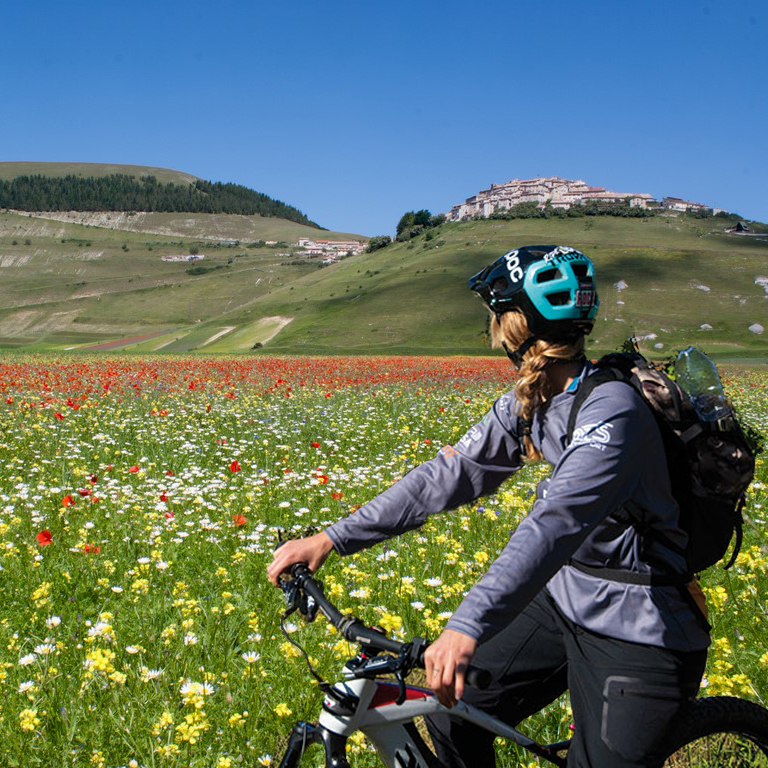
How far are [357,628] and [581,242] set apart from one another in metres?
125

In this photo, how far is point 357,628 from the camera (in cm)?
191

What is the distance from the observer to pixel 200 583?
17.0ft

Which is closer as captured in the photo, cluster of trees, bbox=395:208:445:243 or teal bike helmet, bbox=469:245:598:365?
teal bike helmet, bbox=469:245:598:365

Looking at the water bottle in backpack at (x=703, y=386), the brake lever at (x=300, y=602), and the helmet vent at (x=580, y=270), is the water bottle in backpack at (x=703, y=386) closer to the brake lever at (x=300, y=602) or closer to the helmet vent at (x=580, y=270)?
the helmet vent at (x=580, y=270)

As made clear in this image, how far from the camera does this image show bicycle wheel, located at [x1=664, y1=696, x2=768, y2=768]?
8.87ft

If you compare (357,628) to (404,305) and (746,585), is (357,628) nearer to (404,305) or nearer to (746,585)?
(746,585)

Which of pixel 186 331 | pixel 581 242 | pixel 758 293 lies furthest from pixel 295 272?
pixel 758 293

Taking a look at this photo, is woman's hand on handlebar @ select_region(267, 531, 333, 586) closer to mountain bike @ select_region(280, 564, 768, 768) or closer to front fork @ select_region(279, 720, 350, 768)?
mountain bike @ select_region(280, 564, 768, 768)

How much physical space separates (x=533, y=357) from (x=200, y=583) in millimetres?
3732

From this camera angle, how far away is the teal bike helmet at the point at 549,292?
2.52m

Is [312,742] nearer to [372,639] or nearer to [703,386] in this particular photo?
[372,639]

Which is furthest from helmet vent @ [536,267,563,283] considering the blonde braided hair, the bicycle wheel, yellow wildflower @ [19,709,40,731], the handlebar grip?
yellow wildflower @ [19,709,40,731]

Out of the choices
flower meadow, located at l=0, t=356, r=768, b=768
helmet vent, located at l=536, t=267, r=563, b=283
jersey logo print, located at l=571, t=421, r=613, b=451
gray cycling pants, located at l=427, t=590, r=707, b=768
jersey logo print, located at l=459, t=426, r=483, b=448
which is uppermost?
helmet vent, located at l=536, t=267, r=563, b=283

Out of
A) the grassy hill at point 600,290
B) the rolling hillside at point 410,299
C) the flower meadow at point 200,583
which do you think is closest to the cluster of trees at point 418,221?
the rolling hillside at point 410,299
